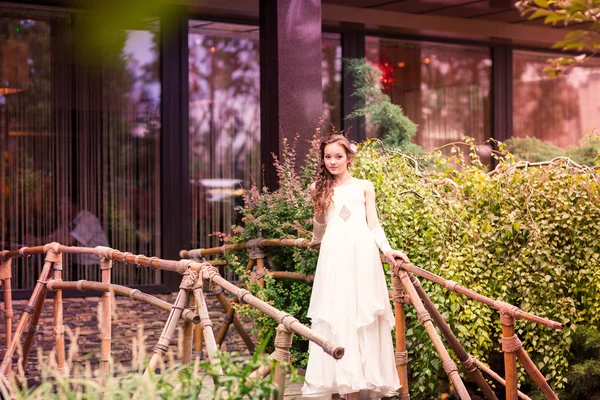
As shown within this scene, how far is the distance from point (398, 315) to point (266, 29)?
119 inches

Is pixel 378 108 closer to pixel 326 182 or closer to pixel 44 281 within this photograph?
pixel 326 182

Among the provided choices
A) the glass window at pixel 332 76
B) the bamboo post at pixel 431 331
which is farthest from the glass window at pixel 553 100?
the bamboo post at pixel 431 331

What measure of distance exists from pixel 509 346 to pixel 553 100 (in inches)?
322

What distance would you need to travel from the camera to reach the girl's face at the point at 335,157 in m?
5.06

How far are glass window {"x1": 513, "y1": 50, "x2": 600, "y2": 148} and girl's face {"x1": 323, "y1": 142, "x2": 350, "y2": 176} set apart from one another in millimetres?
6822

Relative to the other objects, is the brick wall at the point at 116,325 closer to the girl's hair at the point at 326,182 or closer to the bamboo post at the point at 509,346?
the girl's hair at the point at 326,182

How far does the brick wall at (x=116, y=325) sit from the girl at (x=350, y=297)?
2.75 meters

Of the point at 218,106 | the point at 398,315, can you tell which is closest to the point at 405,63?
the point at 218,106

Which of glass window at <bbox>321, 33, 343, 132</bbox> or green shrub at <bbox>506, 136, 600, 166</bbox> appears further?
glass window at <bbox>321, 33, 343, 132</bbox>

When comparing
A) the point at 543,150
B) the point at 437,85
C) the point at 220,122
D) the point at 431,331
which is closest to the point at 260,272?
the point at 431,331

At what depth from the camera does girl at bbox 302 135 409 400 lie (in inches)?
191

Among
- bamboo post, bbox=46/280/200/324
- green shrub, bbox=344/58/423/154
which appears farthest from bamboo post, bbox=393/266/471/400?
green shrub, bbox=344/58/423/154

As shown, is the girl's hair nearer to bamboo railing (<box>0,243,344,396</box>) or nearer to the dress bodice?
the dress bodice

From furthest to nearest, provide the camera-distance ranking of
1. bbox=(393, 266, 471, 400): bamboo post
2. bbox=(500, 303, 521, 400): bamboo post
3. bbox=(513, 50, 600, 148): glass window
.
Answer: bbox=(513, 50, 600, 148): glass window → bbox=(393, 266, 471, 400): bamboo post → bbox=(500, 303, 521, 400): bamboo post
